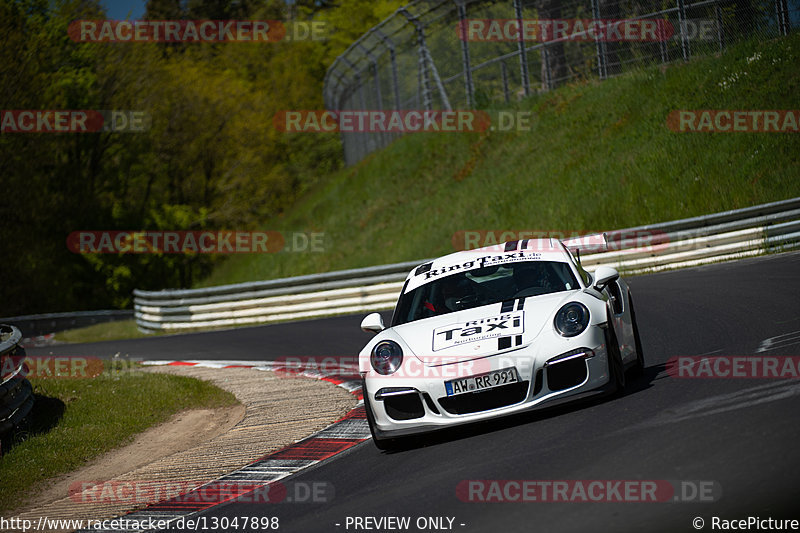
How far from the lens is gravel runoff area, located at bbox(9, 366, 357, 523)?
6.86 m

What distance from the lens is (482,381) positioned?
19.8ft

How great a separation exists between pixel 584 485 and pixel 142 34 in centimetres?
3890

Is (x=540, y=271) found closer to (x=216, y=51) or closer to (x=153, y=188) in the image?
(x=153, y=188)

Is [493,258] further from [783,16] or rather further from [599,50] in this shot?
[599,50]

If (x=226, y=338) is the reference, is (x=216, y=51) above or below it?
above

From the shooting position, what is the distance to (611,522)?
4078mm

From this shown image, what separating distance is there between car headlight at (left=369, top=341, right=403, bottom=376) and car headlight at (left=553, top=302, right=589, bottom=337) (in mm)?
1112

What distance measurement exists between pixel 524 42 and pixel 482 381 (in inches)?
776

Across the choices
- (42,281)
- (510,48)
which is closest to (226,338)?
(510,48)

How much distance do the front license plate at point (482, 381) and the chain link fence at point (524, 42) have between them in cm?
1650

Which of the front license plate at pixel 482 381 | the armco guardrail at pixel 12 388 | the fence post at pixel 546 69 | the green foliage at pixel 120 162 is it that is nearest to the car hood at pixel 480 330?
the front license plate at pixel 482 381

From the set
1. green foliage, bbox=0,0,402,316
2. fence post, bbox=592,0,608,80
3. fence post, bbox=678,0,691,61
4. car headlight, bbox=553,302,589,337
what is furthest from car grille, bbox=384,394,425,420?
green foliage, bbox=0,0,402,316

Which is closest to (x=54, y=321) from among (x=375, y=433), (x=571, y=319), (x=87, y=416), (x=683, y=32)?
(x=683, y=32)

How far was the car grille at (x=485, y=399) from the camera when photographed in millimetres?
6027
